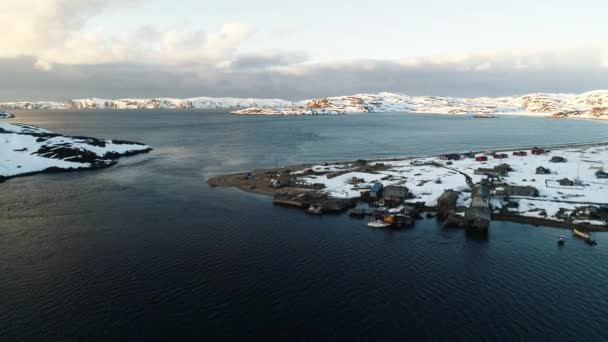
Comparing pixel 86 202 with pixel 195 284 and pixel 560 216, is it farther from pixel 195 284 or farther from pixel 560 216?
pixel 560 216

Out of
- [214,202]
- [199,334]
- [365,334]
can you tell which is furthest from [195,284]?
[214,202]

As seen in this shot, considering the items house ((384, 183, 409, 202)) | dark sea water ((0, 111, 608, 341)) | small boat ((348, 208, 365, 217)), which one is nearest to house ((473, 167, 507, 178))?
house ((384, 183, 409, 202))

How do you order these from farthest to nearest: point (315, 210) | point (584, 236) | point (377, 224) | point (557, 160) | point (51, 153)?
Answer: point (51, 153) < point (557, 160) < point (315, 210) < point (377, 224) < point (584, 236)

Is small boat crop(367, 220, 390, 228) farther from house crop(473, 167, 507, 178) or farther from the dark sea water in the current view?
house crop(473, 167, 507, 178)

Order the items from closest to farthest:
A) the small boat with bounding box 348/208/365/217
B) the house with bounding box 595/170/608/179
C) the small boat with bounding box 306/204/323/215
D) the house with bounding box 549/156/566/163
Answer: the small boat with bounding box 348/208/365/217
the small boat with bounding box 306/204/323/215
the house with bounding box 595/170/608/179
the house with bounding box 549/156/566/163

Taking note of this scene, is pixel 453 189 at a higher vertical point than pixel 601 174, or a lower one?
lower

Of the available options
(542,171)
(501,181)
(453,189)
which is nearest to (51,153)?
(453,189)

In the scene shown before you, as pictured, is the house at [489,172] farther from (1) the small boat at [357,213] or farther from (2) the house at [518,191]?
(1) the small boat at [357,213]

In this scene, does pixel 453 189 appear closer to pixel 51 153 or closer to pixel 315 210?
pixel 315 210
